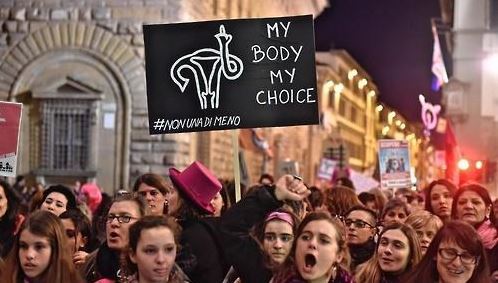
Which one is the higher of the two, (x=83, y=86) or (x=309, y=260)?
(x=83, y=86)

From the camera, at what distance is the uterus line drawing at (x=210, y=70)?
23.7 ft

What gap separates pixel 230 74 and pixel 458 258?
267cm

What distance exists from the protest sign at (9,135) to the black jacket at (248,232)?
3.37 meters

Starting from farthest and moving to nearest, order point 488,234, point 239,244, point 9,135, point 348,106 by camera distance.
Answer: point 348,106 → point 9,135 → point 488,234 → point 239,244

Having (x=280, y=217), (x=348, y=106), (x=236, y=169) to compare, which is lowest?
(x=280, y=217)

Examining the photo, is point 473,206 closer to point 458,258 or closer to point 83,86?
point 458,258

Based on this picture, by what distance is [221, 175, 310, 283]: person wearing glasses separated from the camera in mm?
5391

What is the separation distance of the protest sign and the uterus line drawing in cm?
198

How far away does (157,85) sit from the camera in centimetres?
724

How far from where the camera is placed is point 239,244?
18.2ft

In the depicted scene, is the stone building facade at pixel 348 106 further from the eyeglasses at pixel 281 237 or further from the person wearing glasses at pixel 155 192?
the eyeglasses at pixel 281 237

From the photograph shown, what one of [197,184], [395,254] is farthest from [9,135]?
[395,254]

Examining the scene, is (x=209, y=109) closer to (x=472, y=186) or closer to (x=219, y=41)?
(x=219, y=41)

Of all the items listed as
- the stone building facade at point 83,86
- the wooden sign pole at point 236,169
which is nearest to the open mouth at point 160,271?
the wooden sign pole at point 236,169
